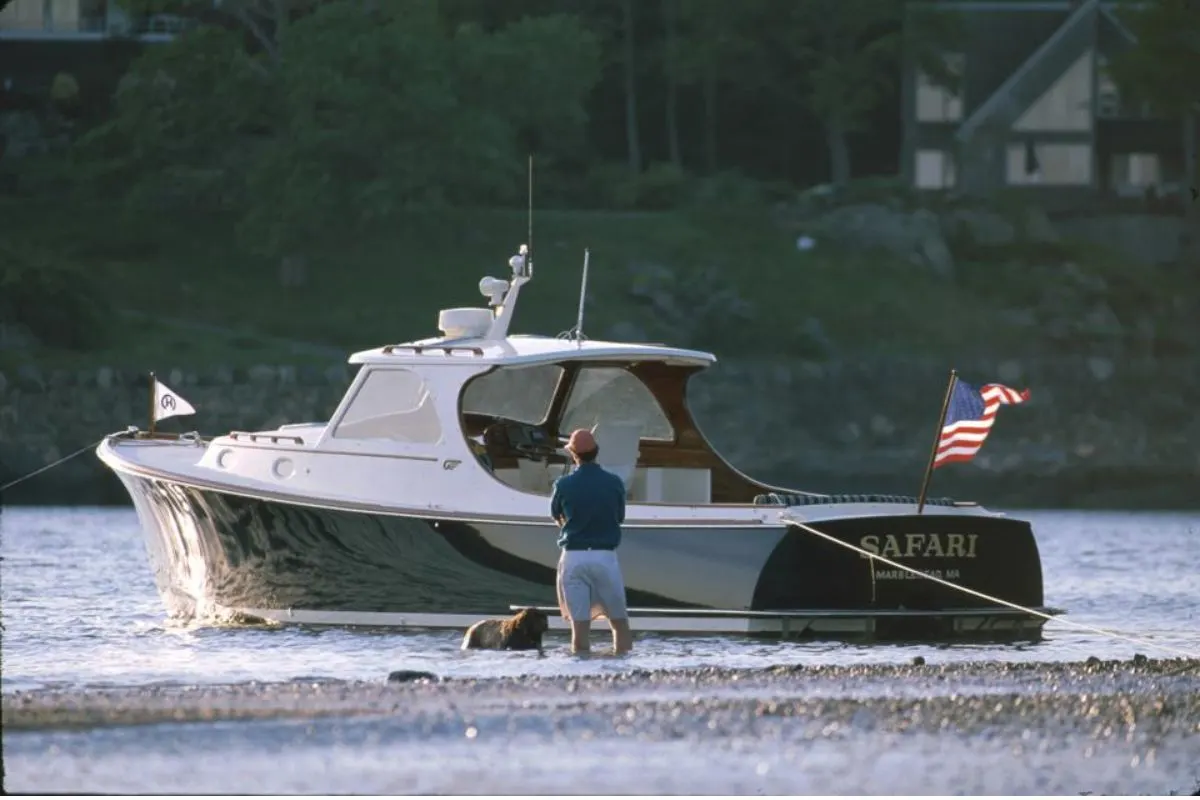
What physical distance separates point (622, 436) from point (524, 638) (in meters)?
2.74

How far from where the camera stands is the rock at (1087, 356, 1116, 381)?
199 feet

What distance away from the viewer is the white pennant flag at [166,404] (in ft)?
80.9

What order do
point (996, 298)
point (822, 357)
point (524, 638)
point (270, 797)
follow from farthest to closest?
point (996, 298) < point (822, 357) < point (524, 638) < point (270, 797)

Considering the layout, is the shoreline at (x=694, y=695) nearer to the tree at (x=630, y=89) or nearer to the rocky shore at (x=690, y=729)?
the rocky shore at (x=690, y=729)

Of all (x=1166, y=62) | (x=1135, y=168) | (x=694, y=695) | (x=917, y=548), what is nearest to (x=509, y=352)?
(x=917, y=548)

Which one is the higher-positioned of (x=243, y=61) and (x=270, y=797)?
(x=243, y=61)

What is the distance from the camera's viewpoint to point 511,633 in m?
21.3

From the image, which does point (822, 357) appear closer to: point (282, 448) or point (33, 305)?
point (33, 305)

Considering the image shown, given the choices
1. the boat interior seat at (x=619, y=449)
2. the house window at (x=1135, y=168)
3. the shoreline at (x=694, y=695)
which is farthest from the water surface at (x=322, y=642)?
the house window at (x=1135, y=168)

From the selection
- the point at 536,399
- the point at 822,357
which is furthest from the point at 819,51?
the point at 536,399

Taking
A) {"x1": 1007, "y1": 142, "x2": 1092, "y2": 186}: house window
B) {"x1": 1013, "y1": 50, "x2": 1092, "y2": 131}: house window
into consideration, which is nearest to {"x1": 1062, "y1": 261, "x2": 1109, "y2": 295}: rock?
{"x1": 1007, "y1": 142, "x2": 1092, "y2": 186}: house window

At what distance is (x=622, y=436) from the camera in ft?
77.2

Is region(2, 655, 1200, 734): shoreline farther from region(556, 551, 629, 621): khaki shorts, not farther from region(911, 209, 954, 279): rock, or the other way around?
region(911, 209, 954, 279): rock

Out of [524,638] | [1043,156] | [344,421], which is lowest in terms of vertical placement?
[524,638]
